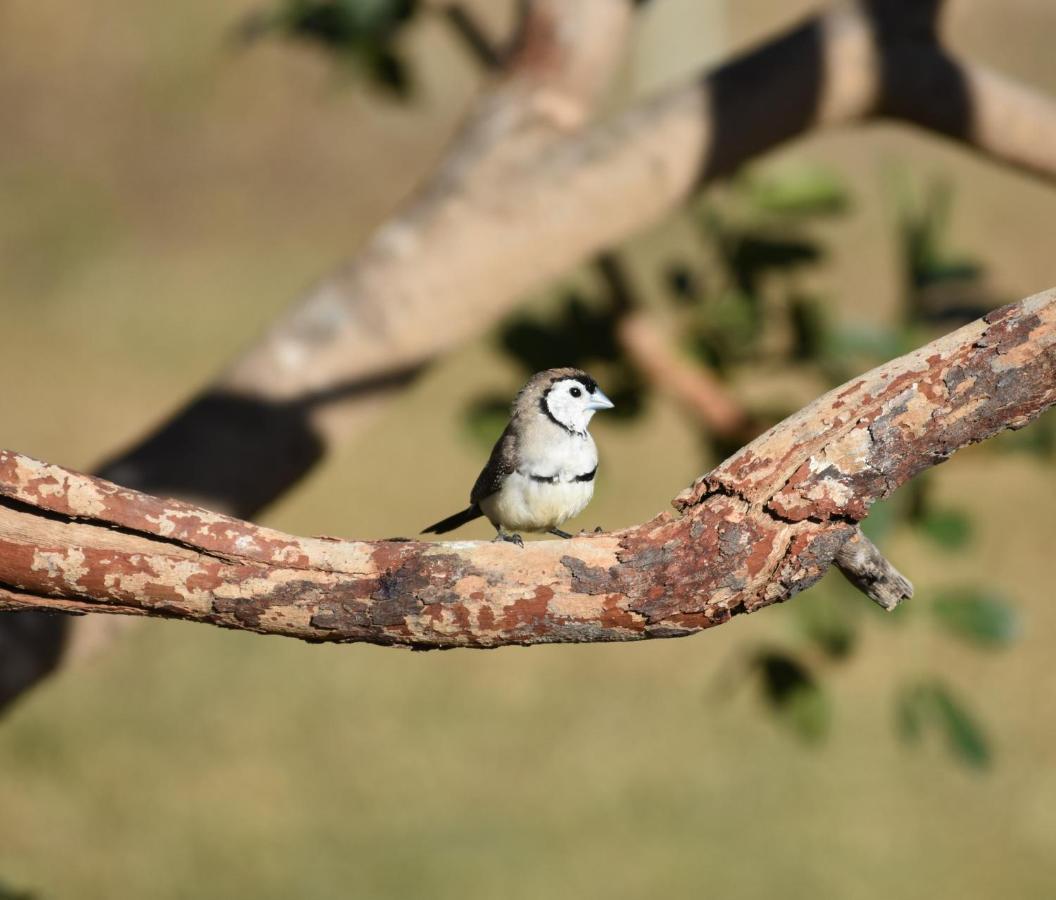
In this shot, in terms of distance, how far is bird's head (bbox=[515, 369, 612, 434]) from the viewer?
313 cm

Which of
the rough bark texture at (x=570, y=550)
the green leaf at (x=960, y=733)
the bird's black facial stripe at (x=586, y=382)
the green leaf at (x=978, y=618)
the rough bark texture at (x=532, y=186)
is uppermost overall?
the rough bark texture at (x=532, y=186)

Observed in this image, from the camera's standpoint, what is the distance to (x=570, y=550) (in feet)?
7.60

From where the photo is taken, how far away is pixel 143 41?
46.9 ft

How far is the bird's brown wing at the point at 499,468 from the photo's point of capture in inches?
123

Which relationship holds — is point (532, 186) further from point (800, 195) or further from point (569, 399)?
point (569, 399)

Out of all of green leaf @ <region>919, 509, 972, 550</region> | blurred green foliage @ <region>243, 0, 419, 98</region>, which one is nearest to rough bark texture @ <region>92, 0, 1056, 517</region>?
blurred green foliage @ <region>243, 0, 419, 98</region>

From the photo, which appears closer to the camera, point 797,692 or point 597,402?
point 597,402

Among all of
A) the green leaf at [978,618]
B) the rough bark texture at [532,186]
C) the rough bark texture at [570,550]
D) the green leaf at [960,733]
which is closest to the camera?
the rough bark texture at [570,550]

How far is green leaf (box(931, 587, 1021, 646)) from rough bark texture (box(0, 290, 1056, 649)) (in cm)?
198

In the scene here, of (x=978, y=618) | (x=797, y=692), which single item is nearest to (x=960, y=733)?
(x=978, y=618)

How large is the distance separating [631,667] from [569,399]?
4.81 m

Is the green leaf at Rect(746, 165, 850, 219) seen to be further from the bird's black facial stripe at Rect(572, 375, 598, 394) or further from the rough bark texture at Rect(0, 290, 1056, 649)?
the rough bark texture at Rect(0, 290, 1056, 649)

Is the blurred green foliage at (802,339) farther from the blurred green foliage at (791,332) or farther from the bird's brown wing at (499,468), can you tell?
the bird's brown wing at (499,468)

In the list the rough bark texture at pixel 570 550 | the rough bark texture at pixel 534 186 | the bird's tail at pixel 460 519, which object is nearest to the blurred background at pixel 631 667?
the rough bark texture at pixel 534 186
